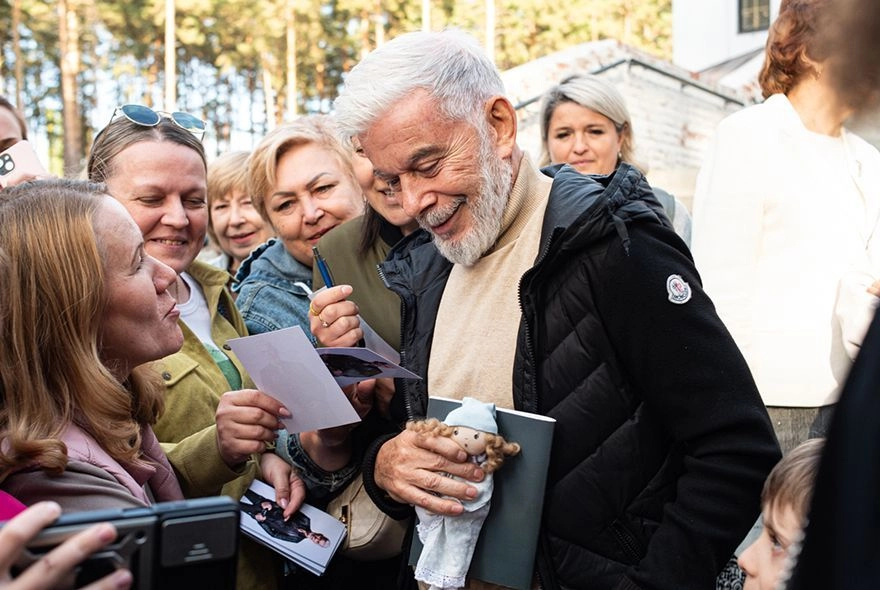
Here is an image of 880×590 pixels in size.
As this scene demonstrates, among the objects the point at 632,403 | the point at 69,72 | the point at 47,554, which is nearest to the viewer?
the point at 47,554

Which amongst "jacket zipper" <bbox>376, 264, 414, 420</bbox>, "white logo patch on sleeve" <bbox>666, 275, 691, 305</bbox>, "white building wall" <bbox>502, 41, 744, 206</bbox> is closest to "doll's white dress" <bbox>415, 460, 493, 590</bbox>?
"jacket zipper" <bbox>376, 264, 414, 420</bbox>

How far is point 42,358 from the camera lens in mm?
2008

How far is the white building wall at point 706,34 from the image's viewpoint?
28219 millimetres

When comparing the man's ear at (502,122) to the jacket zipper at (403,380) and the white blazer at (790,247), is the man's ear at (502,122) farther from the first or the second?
the white blazer at (790,247)

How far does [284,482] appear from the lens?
2832 millimetres

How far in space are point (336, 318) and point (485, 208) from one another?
20.4 inches

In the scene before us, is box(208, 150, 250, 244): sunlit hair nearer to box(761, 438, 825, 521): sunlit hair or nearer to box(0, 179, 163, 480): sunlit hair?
box(0, 179, 163, 480): sunlit hair

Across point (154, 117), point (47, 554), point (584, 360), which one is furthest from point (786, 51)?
point (47, 554)

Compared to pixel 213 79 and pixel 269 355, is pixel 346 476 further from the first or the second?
pixel 213 79

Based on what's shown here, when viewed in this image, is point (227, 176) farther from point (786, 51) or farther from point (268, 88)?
point (268, 88)

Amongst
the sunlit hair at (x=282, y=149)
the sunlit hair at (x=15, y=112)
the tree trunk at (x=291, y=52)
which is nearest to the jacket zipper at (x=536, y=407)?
the sunlit hair at (x=282, y=149)

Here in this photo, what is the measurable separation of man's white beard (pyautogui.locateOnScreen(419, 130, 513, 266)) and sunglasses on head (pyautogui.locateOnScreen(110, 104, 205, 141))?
135cm

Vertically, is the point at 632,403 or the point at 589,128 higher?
the point at 589,128

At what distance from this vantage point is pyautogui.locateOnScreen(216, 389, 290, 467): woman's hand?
2545mm
